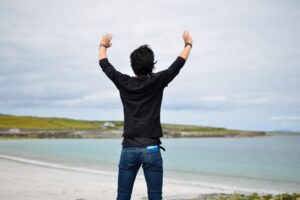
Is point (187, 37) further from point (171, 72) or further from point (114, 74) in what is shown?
point (114, 74)

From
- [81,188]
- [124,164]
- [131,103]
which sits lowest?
[81,188]

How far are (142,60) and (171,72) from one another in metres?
0.33

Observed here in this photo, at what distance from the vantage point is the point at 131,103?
4.06 m

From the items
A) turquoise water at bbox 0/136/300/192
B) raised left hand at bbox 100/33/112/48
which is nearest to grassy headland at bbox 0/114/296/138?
turquoise water at bbox 0/136/300/192

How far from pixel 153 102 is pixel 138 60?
46 centimetres

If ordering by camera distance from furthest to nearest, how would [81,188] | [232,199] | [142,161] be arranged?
[81,188] < [232,199] < [142,161]

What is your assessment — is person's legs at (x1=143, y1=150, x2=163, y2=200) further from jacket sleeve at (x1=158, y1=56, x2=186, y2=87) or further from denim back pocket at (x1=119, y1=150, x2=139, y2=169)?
jacket sleeve at (x1=158, y1=56, x2=186, y2=87)

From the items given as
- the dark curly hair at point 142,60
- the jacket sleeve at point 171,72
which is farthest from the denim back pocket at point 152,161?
the dark curly hair at point 142,60

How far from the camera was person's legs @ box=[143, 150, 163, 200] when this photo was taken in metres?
3.83

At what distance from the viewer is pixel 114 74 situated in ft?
13.6

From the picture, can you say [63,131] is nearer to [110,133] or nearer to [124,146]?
[110,133]

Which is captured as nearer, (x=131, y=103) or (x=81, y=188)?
(x=131, y=103)

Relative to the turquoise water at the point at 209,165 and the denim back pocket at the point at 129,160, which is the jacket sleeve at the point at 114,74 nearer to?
the denim back pocket at the point at 129,160

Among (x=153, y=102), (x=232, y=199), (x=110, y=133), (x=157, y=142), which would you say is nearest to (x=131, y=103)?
(x=153, y=102)
